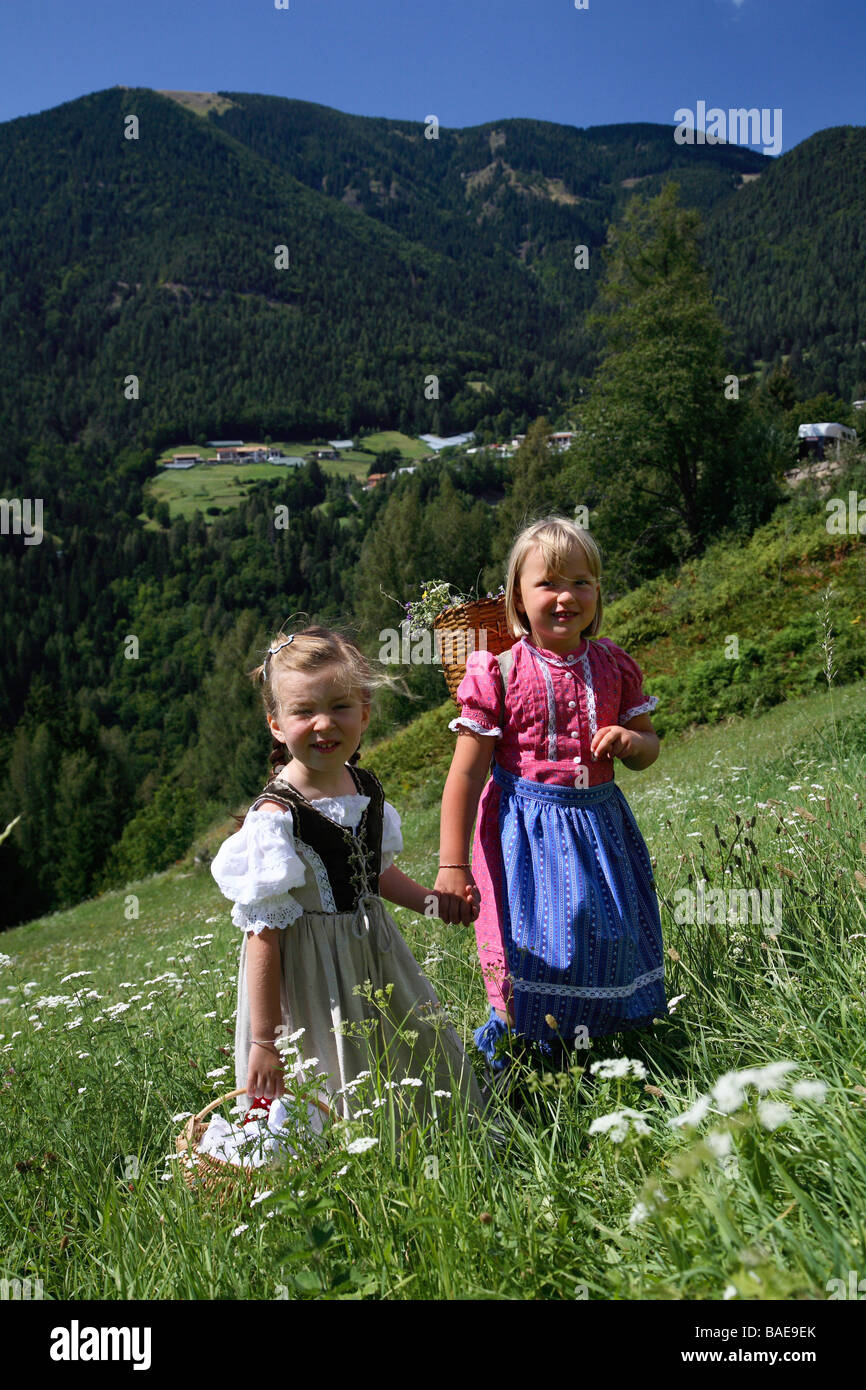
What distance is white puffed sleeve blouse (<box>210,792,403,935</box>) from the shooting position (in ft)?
8.45

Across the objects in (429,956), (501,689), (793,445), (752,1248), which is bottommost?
(429,956)

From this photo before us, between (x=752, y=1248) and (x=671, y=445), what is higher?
(x=671, y=445)

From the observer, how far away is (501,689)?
3121 millimetres

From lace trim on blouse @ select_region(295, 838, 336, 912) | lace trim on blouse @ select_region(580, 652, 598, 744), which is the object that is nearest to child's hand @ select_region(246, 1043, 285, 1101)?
lace trim on blouse @ select_region(295, 838, 336, 912)

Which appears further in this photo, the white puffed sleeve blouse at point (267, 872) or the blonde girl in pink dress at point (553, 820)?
the blonde girl in pink dress at point (553, 820)

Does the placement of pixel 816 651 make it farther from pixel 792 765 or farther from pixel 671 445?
pixel 671 445

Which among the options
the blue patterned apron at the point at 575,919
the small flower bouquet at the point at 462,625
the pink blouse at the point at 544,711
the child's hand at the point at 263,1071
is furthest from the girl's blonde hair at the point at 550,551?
the child's hand at the point at 263,1071

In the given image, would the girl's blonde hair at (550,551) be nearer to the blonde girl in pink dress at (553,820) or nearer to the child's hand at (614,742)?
the blonde girl in pink dress at (553,820)

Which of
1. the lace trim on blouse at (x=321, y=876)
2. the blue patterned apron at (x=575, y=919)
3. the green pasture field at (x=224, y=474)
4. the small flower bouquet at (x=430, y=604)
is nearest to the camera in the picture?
the lace trim on blouse at (x=321, y=876)

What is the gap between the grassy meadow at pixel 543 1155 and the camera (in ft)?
4.79

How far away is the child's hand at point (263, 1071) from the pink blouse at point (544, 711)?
3.87ft

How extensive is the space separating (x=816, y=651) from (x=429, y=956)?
1268cm
